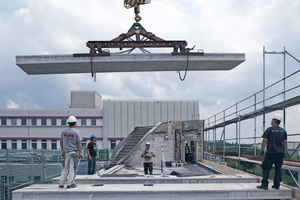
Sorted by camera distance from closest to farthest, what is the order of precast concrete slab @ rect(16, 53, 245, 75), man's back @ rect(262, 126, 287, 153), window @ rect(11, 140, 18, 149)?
man's back @ rect(262, 126, 287, 153) < precast concrete slab @ rect(16, 53, 245, 75) < window @ rect(11, 140, 18, 149)

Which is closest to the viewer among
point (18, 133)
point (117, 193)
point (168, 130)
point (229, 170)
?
point (117, 193)

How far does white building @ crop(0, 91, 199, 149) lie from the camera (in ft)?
146

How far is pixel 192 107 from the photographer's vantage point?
45906 millimetres

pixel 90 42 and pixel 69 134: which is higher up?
pixel 90 42

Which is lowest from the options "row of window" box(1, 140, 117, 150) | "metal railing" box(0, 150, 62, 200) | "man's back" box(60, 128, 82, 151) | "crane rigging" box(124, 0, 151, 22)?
"row of window" box(1, 140, 117, 150)

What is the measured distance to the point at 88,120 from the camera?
45156mm

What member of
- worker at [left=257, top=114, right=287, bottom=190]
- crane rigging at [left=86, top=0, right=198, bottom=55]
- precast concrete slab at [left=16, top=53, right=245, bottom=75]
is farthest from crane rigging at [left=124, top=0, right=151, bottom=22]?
worker at [left=257, top=114, right=287, bottom=190]

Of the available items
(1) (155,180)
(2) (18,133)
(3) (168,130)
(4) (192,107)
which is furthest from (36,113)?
(1) (155,180)

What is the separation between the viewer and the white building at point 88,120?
44594mm

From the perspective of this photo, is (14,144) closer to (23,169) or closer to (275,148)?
(23,169)

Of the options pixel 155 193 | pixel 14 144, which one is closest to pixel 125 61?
pixel 155 193

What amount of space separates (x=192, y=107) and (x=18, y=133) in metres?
27.5

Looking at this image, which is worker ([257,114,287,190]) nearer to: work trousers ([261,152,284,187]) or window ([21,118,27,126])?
work trousers ([261,152,284,187])

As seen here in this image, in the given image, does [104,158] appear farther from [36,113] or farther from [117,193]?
[117,193]
